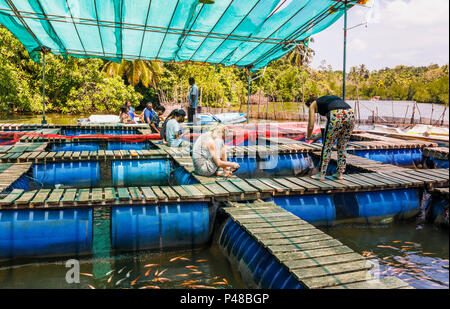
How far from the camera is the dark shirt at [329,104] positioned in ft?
18.9

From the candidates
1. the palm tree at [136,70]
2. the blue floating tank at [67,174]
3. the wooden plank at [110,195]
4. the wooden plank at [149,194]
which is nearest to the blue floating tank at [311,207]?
the wooden plank at [149,194]

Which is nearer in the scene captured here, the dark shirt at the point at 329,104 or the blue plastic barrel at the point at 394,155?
the dark shirt at the point at 329,104

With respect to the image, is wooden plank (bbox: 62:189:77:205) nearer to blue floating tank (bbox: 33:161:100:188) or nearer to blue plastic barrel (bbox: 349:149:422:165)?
blue floating tank (bbox: 33:161:100:188)

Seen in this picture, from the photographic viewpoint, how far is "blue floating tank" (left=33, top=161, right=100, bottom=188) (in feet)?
23.3

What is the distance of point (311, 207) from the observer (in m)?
5.58

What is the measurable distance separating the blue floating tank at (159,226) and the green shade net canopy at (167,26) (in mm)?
5247

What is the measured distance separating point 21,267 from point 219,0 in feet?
23.1

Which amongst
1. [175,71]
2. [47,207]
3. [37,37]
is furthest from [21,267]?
[175,71]

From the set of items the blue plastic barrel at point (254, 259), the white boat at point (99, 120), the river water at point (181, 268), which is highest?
the white boat at point (99, 120)

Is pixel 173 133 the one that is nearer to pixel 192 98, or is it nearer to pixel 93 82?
pixel 192 98

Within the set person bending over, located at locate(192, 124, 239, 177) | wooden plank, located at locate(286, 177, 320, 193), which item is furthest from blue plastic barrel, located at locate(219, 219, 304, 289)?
wooden plank, located at locate(286, 177, 320, 193)

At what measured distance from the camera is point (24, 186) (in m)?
6.44

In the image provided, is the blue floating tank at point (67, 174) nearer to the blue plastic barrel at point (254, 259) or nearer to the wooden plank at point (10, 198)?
the wooden plank at point (10, 198)

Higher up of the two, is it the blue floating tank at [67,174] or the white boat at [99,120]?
the white boat at [99,120]
